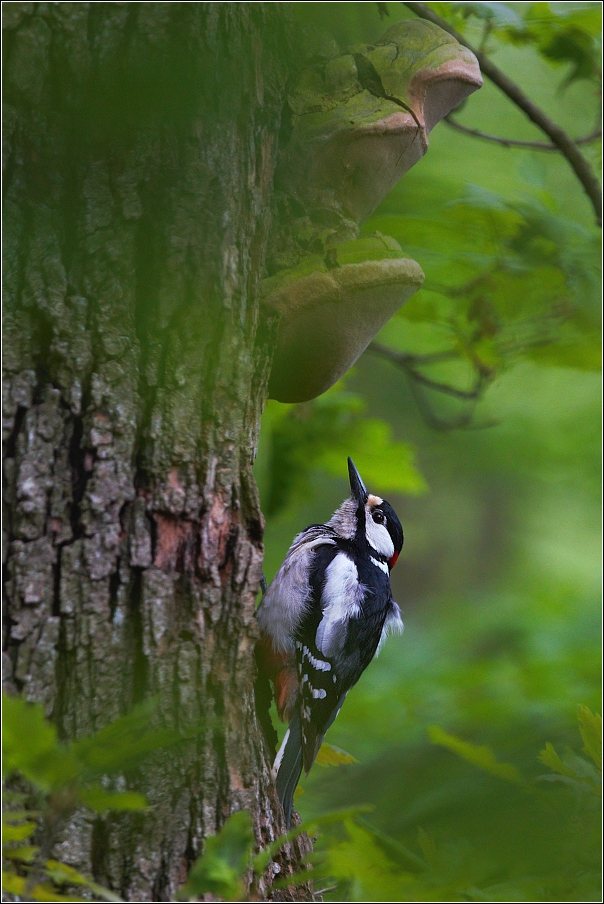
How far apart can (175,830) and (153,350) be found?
1003mm

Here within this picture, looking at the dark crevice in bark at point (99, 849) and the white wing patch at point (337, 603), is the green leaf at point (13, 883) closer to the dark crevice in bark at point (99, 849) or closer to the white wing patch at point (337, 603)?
the dark crevice in bark at point (99, 849)

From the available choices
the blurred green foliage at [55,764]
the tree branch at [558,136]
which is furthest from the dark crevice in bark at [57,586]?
the tree branch at [558,136]

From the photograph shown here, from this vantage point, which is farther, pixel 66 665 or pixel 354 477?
pixel 354 477

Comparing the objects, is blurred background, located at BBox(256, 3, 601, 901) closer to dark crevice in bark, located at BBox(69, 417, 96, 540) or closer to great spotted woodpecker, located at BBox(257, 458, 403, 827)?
great spotted woodpecker, located at BBox(257, 458, 403, 827)

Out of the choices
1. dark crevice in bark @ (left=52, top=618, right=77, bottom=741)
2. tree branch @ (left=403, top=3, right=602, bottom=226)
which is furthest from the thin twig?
dark crevice in bark @ (left=52, top=618, right=77, bottom=741)

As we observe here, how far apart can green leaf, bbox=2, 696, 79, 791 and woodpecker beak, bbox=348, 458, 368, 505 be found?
2.38 m

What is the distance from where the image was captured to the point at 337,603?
290cm

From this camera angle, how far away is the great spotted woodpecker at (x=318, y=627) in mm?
2627

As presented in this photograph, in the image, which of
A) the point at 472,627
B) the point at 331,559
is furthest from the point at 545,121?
the point at 472,627

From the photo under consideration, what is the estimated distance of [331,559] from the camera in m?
3.02

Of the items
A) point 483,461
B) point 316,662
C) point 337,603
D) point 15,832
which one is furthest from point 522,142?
point 483,461

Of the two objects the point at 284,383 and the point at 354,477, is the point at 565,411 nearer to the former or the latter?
the point at 354,477

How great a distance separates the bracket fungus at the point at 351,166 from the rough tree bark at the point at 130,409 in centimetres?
28

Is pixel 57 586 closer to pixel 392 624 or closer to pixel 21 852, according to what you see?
pixel 21 852
